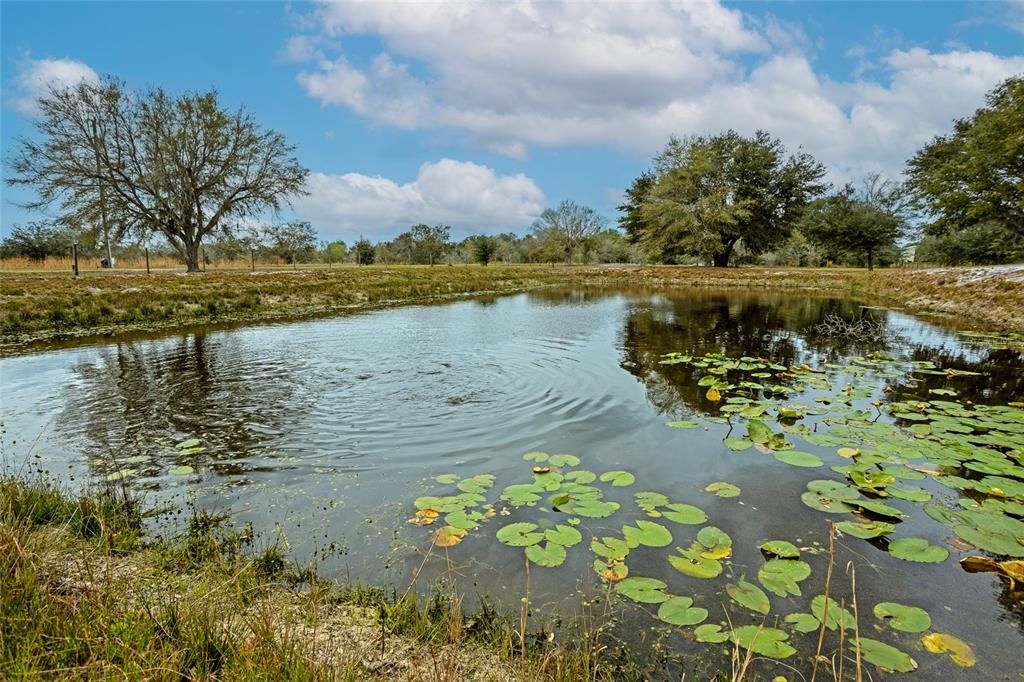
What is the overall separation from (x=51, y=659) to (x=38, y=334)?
568 inches

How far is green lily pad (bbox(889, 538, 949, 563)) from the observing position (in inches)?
127

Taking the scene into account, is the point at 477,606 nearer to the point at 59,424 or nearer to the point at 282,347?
the point at 59,424

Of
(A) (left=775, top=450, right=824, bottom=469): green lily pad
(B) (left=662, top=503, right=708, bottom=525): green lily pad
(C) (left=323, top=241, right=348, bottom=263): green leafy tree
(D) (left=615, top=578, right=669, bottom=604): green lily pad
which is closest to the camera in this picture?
(D) (left=615, top=578, right=669, bottom=604): green lily pad

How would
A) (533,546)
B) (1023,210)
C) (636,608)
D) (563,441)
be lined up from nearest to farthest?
1. (636,608)
2. (533,546)
3. (563,441)
4. (1023,210)

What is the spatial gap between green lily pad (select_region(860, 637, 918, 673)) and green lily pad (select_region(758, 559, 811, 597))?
43 cm

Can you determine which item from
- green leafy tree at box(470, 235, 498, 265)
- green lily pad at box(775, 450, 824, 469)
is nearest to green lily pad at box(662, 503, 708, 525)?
green lily pad at box(775, 450, 824, 469)

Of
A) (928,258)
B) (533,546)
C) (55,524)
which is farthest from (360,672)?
(928,258)

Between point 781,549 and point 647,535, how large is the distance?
889 mm

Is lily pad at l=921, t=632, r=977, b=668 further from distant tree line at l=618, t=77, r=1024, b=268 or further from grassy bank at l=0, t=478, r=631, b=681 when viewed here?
distant tree line at l=618, t=77, r=1024, b=268

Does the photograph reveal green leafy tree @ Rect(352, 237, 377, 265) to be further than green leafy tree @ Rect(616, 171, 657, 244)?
Yes

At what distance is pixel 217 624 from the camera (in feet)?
7.91

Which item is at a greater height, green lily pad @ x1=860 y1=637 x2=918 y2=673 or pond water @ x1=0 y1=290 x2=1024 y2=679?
pond water @ x1=0 y1=290 x2=1024 y2=679

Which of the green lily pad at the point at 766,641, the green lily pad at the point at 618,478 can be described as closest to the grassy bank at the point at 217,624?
the green lily pad at the point at 766,641

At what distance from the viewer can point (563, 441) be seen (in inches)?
219
